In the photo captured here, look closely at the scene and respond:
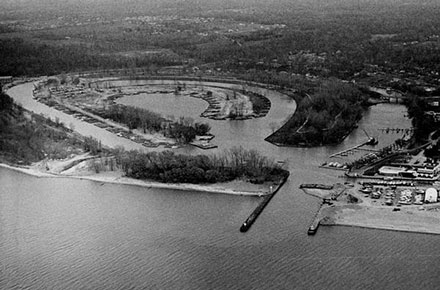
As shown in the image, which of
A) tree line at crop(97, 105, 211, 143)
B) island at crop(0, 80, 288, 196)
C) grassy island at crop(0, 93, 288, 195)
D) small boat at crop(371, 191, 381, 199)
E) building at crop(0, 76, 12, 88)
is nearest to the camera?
small boat at crop(371, 191, 381, 199)

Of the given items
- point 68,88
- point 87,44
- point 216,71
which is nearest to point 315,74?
point 216,71

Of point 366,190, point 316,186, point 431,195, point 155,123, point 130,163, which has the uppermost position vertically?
point 431,195

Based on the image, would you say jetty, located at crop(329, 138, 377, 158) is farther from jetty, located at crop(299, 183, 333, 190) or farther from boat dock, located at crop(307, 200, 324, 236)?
boat dock, located at crop(307, 200, 324, 236)

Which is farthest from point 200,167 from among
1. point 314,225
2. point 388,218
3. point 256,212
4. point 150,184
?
point 388,218

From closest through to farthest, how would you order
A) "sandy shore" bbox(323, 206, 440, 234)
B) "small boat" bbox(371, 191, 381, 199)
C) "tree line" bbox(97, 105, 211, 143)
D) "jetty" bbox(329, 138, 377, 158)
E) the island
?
"sandy shore" bbox(323, 206, 440, 234), "small boat" bbox(371, 191, 381, 199), the island, "jetty" bbox(329, 138, 377, 158), "tree line" bbox(97, 105, 211, 143)

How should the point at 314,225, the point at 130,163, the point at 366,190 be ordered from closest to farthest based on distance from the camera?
the point at 314,225 < the point at 366,190 < the point at 130,163

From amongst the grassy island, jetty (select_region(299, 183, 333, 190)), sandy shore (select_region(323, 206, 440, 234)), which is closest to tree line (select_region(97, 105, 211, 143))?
the grassy island

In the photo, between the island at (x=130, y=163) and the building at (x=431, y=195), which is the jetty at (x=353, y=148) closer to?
the island at (x=130, y=163)

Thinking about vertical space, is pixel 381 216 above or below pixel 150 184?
above

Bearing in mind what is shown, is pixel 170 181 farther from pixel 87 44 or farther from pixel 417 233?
pixel 87 44

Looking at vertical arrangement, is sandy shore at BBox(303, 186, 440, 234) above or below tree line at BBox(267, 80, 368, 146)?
above

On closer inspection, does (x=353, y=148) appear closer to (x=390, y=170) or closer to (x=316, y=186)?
(x=390, y=170)
